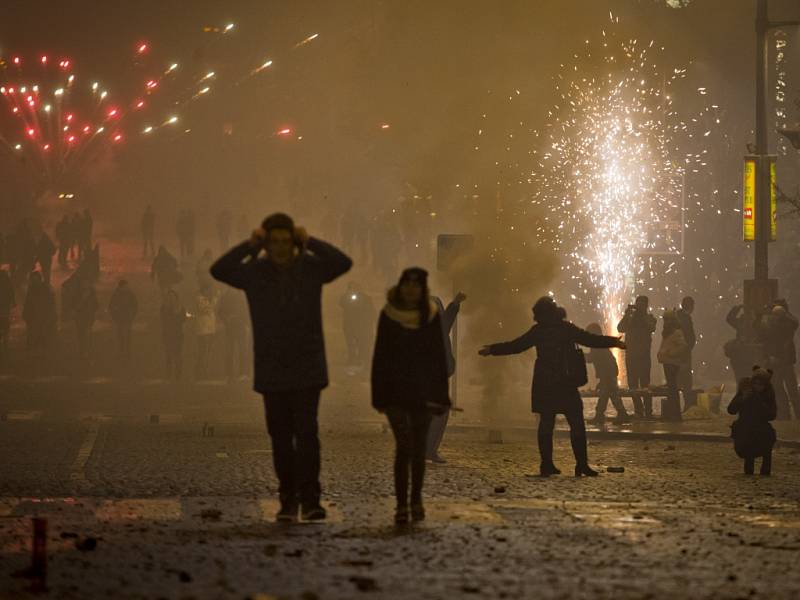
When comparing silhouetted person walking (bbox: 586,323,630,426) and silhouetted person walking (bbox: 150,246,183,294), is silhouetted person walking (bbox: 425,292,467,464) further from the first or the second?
silhouetted person walking (bbox: 150,246,183,294)

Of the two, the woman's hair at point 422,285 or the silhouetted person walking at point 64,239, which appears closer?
the woman's hair at point 422,285

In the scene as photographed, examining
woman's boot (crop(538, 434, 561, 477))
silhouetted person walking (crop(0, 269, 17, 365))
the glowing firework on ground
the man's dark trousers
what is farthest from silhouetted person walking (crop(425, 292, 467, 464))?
the glowing firework on ground

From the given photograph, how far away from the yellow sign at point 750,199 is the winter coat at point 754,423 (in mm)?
10295

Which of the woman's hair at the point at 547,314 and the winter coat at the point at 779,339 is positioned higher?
the winter coat at the point at 779,339

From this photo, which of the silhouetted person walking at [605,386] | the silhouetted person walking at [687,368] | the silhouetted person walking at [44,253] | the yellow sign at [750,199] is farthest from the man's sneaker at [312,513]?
the silhouetted person walking at [44,253]

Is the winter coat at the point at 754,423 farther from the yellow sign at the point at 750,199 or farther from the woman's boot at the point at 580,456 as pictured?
the yellow sign at the point at 750,199

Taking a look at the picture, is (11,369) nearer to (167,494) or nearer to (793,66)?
(167,494)

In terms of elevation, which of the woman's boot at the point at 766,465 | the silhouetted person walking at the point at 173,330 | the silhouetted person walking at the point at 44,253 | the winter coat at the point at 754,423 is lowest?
the woman's boot at the point at 766,465

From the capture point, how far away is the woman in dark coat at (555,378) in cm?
1423

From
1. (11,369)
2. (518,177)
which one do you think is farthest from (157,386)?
(518,177)

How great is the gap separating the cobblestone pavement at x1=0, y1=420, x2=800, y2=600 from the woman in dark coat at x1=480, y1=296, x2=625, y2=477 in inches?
11.9

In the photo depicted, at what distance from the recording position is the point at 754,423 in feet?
48.4

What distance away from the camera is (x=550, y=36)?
40.0 m

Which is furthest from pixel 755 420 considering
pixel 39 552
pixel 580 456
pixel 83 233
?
pixel 83 233
